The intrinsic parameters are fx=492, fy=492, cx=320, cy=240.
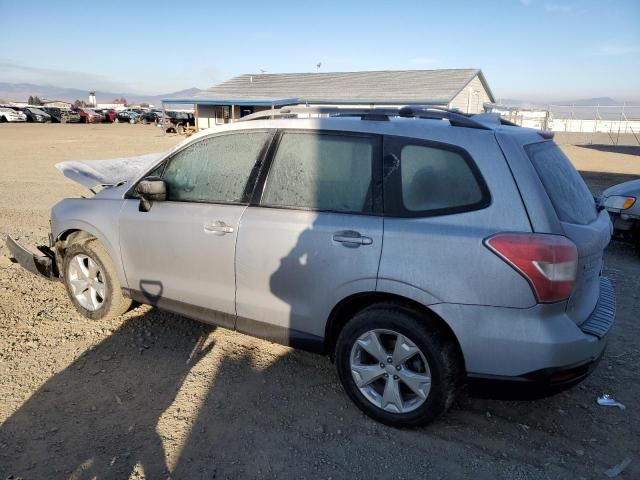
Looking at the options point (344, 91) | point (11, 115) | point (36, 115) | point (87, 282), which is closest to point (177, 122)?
point (344, 91)

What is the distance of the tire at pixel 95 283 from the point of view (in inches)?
160

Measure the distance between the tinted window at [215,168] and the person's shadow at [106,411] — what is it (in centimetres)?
124

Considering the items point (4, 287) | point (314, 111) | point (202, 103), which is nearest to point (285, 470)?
point (314, 111)

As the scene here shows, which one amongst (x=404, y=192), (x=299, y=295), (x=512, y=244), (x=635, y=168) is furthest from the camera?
(x=635, y=168)

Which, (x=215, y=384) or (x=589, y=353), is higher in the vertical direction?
(x=589, y=353)

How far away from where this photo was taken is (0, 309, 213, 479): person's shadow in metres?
2.65

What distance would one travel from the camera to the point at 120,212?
388 cm

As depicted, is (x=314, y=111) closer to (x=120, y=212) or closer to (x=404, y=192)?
(x=404, y=192)

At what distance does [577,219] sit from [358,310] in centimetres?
136

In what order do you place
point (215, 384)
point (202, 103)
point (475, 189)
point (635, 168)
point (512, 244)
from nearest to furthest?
point (512, 244) → point (475, 189) → point (215, 384) → point (635, 168) → point (202, 103)

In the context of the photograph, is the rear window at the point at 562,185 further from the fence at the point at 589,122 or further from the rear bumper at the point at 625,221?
the fence at the point at 589,122

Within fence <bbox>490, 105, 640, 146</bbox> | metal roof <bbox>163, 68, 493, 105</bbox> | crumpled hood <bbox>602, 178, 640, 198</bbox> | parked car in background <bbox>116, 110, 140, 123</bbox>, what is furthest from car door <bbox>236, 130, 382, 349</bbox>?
parked car in background <bbox>116, 110, 140, 123</bbox>

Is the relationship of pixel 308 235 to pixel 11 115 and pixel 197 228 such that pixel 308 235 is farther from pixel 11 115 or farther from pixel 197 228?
pixel 11 115

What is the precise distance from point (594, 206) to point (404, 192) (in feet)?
4.28
